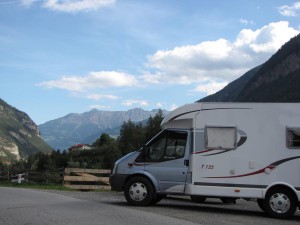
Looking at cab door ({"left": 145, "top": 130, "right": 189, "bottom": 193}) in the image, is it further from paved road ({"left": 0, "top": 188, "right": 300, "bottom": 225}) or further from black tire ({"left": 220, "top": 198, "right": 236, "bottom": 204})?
black tire ({"left": 220, "top": 198, "right": 236, "bottom": 204})

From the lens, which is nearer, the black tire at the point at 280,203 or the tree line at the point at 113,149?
the black tire at the point at 280,203

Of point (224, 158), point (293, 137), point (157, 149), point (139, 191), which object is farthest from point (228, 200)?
point (293, 137)

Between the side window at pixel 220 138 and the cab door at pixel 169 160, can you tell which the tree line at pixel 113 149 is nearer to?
the cab door at pixel 169 160

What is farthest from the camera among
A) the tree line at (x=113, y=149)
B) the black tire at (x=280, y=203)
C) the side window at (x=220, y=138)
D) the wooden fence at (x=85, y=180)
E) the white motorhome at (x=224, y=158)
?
the tree line at (x=113, y=149)

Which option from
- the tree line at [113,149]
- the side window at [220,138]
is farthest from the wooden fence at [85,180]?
the tree line at [113,149]

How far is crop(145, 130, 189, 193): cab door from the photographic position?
12844 mm

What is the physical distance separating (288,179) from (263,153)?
3.01ft

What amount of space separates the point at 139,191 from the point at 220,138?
8.87ft

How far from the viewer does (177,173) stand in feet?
42.2

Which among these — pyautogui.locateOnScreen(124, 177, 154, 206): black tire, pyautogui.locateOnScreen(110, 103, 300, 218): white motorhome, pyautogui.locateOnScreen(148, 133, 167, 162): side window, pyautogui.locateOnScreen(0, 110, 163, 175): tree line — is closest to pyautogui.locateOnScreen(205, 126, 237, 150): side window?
pyautogui.locateOnScreen(110, 103, 300, 218): white motorhome

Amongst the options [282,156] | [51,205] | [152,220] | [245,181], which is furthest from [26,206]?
[282,156]

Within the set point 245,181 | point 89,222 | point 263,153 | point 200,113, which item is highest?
point 200,113

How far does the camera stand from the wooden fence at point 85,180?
2156 cm

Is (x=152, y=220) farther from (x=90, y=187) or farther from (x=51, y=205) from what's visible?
(x=90, y=187)
